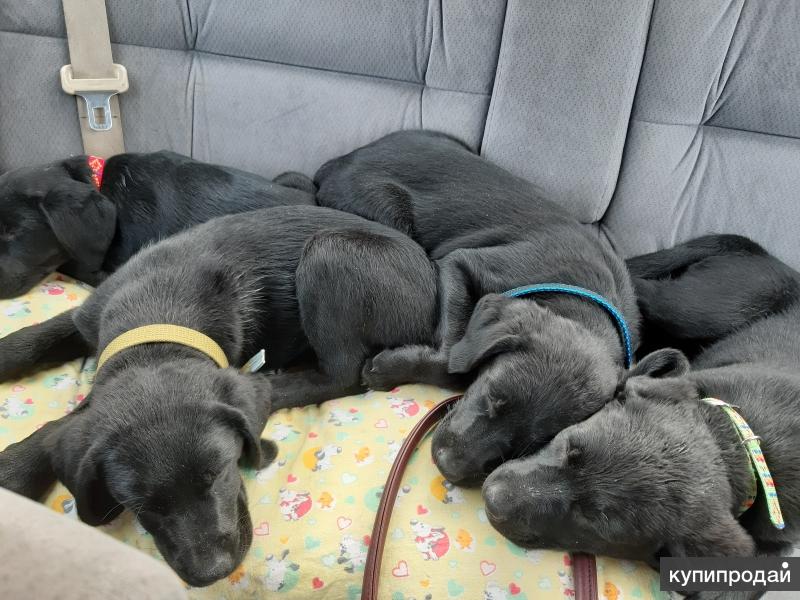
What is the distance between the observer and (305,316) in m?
2.23

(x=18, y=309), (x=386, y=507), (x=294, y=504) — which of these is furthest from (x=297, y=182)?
(x=386, y=507)

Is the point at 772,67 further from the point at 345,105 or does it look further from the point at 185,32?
the point at 185,32

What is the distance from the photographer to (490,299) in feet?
6.91

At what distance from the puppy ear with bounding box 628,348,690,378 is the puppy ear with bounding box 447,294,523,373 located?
42cm

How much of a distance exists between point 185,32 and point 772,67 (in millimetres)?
2746

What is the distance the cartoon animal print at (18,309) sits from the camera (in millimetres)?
2345

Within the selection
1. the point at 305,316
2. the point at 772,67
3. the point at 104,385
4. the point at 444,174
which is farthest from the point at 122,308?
the point at 772,67

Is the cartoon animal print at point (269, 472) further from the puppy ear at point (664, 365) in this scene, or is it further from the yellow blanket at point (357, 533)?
the puppy ear at point (664, 365)

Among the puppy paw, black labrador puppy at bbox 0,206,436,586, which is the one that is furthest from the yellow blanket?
the puppy paw

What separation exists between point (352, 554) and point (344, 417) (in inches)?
20.2

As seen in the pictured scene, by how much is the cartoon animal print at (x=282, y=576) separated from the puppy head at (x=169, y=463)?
0.34 ft

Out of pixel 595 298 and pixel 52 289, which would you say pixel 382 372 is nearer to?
pixel 595 298

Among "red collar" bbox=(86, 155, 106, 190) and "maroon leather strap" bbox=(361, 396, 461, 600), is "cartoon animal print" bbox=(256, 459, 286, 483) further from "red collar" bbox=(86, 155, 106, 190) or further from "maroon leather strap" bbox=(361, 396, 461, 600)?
"red collar" bbox=(86, 155, 106, 190)

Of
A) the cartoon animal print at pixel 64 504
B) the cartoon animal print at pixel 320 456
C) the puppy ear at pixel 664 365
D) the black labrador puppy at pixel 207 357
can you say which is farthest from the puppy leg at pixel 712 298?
the cartoon animal print at pixel 64 504
